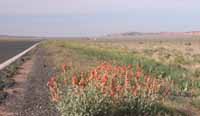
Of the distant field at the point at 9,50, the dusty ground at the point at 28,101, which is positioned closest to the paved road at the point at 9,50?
the distant field at the point at 9,50

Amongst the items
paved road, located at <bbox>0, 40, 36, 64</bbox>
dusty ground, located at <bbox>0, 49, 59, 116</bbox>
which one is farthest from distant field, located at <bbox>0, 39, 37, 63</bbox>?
dusty ground, located at <bbox>0, 49, 59, 116</bbox>

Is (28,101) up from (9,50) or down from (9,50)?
up

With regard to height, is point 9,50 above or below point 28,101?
below

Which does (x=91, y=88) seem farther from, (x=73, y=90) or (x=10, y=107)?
(x=10, y=107)

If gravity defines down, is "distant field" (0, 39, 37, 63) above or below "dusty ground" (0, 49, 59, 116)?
below

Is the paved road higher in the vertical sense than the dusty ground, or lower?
lower

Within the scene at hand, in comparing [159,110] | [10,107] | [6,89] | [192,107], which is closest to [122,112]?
[159,110]

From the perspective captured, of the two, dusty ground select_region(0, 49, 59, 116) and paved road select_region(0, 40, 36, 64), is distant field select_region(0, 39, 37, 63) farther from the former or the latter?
dusty ground select_region(0, 49, 59, 116)

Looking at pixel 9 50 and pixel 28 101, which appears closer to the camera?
pixel 28 101

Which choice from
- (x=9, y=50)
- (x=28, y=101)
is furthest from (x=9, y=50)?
(x=28, y=101)

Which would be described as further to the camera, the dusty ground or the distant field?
the distant field

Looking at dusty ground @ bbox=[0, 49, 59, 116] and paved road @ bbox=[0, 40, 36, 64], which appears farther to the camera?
paved road @ bbox=[0, 40, 36, 64]

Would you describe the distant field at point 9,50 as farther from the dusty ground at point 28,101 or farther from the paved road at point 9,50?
the dusty ground at point 28,101

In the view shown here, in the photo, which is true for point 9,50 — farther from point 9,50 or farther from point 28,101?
point 28,101
